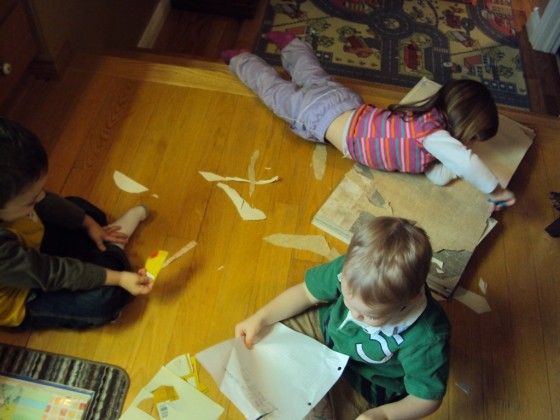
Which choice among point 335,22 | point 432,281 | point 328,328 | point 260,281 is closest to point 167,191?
point 260,281

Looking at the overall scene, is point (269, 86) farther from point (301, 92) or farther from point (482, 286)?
point (482, 286)

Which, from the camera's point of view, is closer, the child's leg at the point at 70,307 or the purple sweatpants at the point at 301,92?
the child's leg at the point at 70,307

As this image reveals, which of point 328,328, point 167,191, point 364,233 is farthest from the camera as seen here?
point 167,191

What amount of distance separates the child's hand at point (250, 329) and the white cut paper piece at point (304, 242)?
0.34 m

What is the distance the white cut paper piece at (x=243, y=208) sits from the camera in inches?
54.7

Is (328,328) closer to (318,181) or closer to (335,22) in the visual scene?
(318,181)

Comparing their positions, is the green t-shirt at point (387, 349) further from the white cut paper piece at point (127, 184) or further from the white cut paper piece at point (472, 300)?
the white cut paper piece at point (127, 184)

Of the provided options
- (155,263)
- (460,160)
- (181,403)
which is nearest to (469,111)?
(460,160)

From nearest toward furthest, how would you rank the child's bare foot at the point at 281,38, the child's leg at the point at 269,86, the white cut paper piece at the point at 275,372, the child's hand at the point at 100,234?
the white cut paper piece at the point at 275,372 < the child's hand at the point at 100,234 < the child's leg at the point at 269,86 < the child's bare foot at the point at 281,38

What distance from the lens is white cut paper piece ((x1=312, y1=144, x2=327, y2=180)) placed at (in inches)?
59.6

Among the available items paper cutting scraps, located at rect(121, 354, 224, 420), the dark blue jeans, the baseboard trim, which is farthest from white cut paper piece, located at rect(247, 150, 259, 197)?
the baseboard trim

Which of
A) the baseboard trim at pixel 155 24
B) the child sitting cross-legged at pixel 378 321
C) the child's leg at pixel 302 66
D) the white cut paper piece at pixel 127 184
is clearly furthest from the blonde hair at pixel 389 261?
the baseboard trim at pixel 155 24

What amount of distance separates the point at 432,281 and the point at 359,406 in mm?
402

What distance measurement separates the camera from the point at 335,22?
8.29ft
